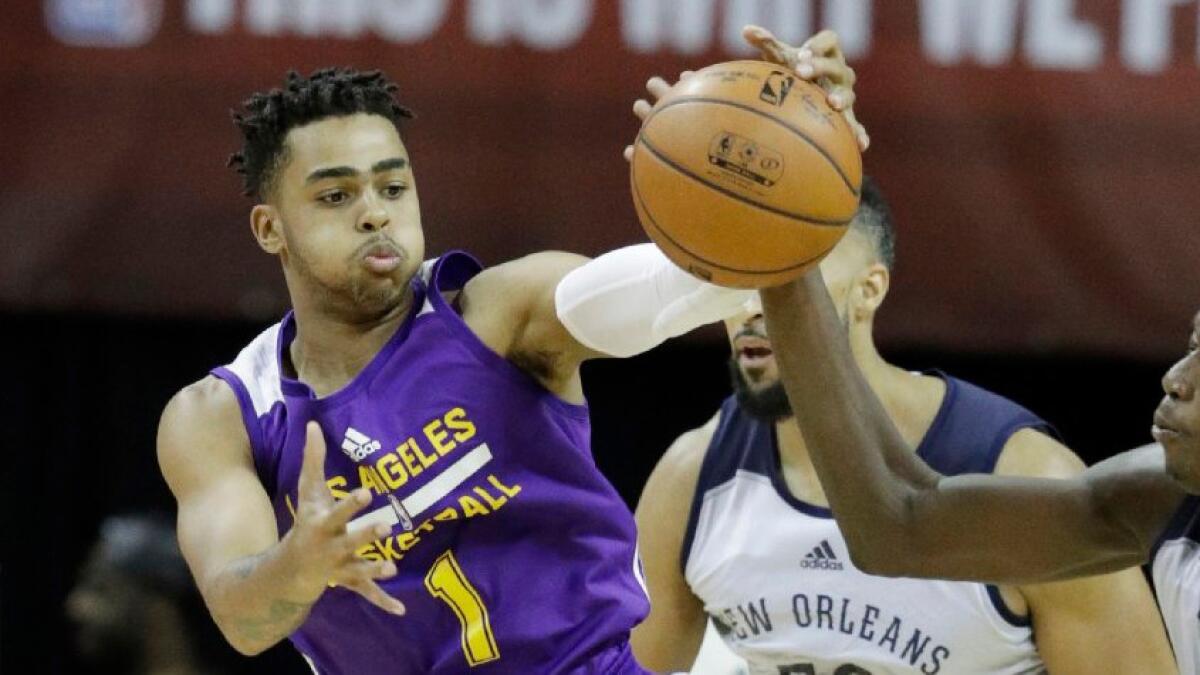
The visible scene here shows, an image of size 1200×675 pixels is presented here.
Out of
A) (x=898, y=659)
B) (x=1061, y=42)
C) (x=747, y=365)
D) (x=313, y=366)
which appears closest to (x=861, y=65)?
(x=1061, y=42)

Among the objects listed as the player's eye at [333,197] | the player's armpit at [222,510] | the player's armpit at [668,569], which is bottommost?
the player's armpit at [668,569]

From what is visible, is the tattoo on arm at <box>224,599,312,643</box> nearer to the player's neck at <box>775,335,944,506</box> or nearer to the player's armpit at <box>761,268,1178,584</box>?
the player's armpit at <box>761,268,1178,584</box>

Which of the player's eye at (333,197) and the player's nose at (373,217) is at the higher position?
the player's eye at (333,197)

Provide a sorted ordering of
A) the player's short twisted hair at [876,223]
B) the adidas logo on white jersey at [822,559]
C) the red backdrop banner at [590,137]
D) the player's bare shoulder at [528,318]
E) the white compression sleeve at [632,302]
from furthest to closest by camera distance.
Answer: the red backdrop banner at [590,137], the player's short twisted hair at [876,223], the adidas logo on white jersey at [822,559], the player's bare shoulder at [528,318], the white compression sleeve at [632,302]

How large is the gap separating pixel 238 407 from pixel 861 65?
274cm

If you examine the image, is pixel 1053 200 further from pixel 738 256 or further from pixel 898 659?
pixel 738 256

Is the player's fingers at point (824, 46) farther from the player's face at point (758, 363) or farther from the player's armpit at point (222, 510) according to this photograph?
the player's face at point (758, 363)

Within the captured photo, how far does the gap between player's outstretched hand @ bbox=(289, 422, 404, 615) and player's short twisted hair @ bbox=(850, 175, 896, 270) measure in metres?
2.20

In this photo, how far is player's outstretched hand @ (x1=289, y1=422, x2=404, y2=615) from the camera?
11.3 feet

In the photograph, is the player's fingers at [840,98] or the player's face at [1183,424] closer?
the player's face at [1183,424]

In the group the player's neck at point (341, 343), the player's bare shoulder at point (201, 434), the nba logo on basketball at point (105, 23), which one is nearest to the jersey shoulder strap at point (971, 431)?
the player's neck at point (341, 343)

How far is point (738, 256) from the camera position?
3541 mm

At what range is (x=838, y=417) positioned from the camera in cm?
358

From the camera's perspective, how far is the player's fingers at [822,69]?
3.65 m
